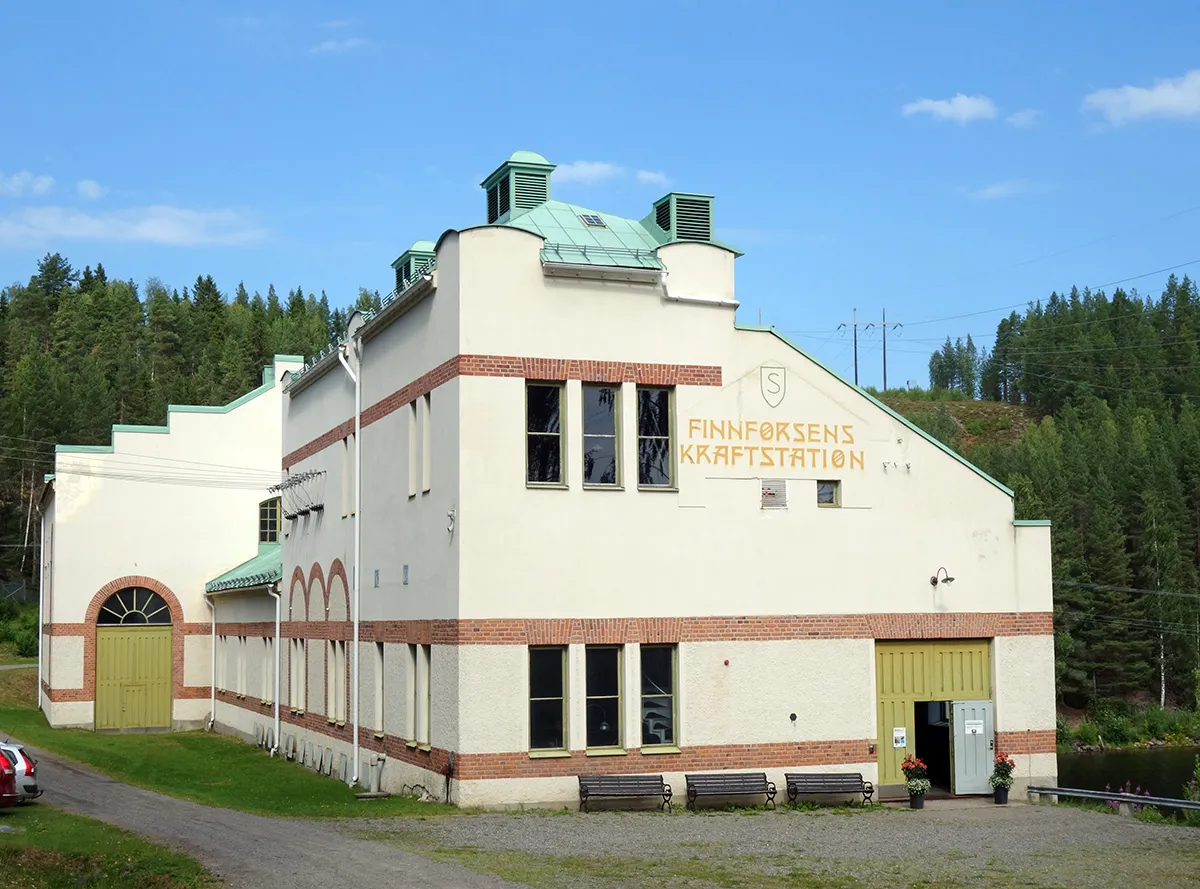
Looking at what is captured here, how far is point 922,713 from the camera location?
28938mm

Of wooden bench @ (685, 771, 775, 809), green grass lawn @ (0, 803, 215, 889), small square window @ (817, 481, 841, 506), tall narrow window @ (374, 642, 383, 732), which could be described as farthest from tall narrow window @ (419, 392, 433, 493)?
green grass lawn @ (0, 803, 215, 889)

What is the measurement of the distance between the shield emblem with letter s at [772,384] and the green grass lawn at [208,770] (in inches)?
374

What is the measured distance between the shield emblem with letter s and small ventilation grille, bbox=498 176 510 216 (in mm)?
Result: 7229

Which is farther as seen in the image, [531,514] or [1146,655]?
[1146,655]

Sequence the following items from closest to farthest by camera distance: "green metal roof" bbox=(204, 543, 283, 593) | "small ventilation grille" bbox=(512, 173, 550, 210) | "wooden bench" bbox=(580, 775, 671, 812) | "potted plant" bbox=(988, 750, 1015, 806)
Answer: "wooden bench" bbox=(580, 775, 671, 812)
"potted plant" bbox=(988, 750, 1015, 806)
"small ventilation grille" bbox=(512, 173, 550, 210)
"green metal roof" bbox=(204, 543, 283, 593)

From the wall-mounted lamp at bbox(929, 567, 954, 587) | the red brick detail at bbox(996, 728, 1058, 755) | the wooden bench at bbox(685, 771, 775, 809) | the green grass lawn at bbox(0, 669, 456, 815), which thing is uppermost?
the wall-mounted lamp at bbox(929, 567, 954, 587)

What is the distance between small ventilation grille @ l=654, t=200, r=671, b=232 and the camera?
1111 inches

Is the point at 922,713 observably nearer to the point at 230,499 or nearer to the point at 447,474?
the point at 447,474

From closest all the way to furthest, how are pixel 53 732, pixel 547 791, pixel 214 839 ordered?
pixel 214 839
pixel 547 791
pixel 53 732

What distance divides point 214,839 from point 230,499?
89.6ft

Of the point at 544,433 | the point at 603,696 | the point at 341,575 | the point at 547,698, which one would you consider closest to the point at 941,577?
the point at 603,696

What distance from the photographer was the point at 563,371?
23.9 metres

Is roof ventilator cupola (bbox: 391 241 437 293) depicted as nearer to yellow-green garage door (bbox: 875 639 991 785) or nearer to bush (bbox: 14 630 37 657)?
yellow-green garage door (bbox: 875 639 991 785)

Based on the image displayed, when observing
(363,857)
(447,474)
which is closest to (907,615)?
(447,474)
